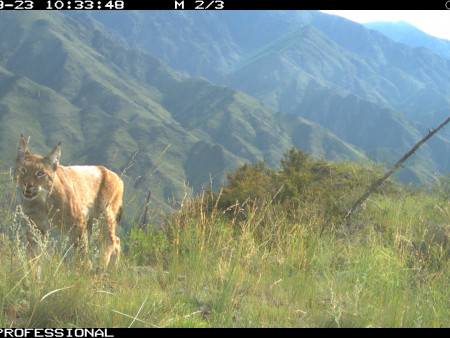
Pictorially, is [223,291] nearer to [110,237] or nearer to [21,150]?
[110,237]

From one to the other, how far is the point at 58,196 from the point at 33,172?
1.25 ft

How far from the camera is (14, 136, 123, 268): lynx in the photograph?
415 cm

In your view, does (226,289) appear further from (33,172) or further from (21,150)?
(21,150)

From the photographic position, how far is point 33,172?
4176 millimetres

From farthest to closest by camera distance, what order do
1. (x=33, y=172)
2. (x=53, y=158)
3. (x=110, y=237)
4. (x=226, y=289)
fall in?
(x=110, y=237) < (x=53, y=158) < (x=33, y=172) < (x=226, y=289)

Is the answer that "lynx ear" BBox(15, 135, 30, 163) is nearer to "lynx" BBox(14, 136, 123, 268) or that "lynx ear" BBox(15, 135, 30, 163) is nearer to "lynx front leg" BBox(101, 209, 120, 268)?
"lynx" BBox(14, 136, 123, 268)

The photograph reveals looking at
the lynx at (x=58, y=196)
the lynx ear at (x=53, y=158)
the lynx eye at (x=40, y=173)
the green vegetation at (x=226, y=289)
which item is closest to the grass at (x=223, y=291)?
the green vegetation at (x=226, y=289)

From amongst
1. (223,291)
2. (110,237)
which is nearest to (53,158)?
(110,237)

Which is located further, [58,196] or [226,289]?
[58,196]

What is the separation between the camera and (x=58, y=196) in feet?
14.4

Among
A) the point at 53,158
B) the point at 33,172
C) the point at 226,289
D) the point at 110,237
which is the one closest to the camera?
the point at 226,289

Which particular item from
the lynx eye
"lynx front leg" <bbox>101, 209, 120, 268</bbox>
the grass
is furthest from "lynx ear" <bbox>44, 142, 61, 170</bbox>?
"lynx front leg" <bbox>101, 209, 120, 268</bbox>

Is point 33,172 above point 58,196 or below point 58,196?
above

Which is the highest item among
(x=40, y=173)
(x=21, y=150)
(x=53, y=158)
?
(x=21, y=150)
